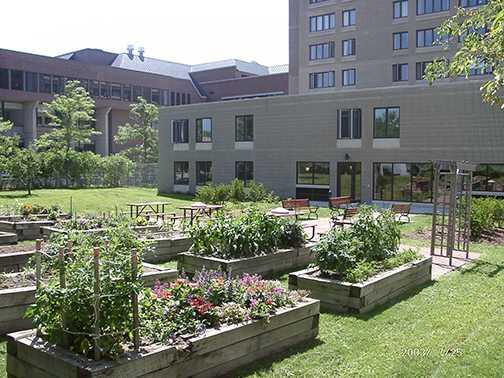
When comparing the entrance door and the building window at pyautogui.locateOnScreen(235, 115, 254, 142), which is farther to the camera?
the building window at pyautogui.locateOnScreen(235, 115, 254, 142)

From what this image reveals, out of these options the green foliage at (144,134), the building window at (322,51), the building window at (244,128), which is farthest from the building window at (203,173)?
the building window at (322,51)

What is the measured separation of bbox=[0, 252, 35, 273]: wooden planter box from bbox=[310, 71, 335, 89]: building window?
5105cm

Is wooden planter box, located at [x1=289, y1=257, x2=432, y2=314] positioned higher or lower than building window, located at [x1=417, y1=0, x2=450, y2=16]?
lower

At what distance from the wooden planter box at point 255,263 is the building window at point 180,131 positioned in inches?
1206

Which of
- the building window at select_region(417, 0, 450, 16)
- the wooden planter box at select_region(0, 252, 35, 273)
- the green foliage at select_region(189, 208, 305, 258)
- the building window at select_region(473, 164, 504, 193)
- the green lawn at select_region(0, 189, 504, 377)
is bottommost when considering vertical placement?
the green lawn at select_region(0, 189, 504, 377)

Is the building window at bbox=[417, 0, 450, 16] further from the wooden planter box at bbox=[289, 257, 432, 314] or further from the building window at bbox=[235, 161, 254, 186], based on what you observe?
the wooden planter box at bbox=[289, 257, 432, 314]

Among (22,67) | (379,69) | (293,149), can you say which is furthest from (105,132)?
(293,149)

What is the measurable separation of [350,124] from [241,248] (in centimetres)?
2322

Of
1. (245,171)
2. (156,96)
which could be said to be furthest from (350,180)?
(156,96)

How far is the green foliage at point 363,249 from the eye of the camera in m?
8.28

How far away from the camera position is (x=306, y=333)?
6676mm

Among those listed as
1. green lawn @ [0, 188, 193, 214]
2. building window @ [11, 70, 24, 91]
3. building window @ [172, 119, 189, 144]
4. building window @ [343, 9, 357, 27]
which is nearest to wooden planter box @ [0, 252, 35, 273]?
green lawn @ [0, 188, 193, 214]

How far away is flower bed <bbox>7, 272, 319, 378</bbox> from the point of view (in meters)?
4.80

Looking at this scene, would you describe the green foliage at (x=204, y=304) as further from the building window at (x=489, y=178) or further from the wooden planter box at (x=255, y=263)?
the building window at (x=489, y=178)
